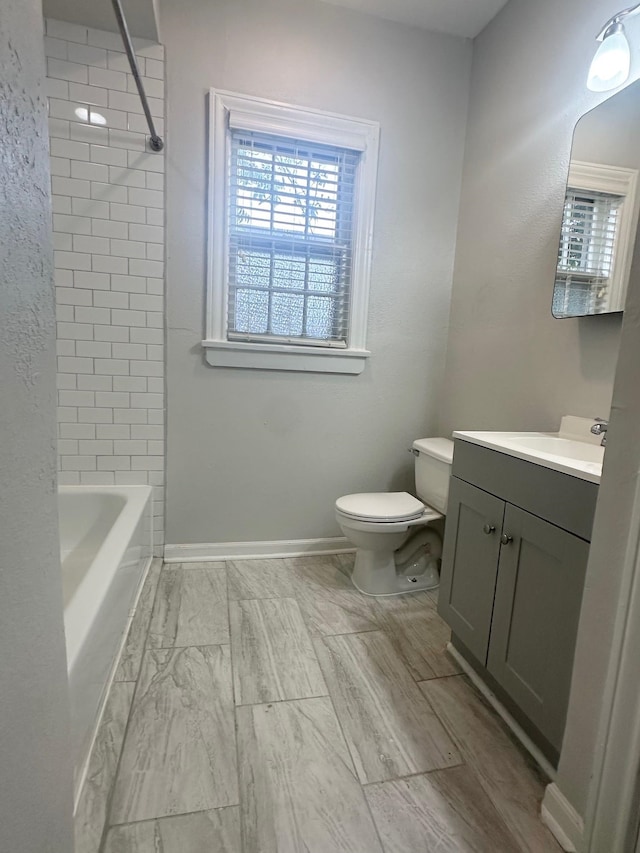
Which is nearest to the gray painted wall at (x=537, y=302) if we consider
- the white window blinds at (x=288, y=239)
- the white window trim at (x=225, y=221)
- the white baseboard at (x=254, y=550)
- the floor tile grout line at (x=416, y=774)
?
the floor tile grout line at (x=416, y=774)

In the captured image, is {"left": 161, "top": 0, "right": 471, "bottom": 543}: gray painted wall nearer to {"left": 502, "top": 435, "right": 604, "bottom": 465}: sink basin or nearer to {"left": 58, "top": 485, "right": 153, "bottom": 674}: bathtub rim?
{"left": 58, "top": 485, "right": 153, "bottom": 674}: bathtub rim

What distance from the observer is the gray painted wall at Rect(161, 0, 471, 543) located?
1974 millimetres

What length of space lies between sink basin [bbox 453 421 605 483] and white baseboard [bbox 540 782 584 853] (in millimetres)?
770

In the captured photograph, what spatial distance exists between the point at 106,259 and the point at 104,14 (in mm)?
963

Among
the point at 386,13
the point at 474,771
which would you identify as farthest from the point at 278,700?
the point at 386,13

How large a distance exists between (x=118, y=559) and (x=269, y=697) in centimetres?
67

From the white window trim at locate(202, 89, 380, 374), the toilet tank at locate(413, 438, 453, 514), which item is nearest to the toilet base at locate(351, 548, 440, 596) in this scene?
the toilet tank at locate(413, 438, 453, 514)

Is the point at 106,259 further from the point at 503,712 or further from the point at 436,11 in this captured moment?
the point at 503,712

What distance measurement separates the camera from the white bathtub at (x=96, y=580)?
3.42 ft

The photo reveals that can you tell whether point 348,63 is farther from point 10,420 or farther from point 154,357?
point 10,420

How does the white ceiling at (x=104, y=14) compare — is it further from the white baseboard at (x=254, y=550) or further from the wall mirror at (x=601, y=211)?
the white baseboard at (x=254, y=550)

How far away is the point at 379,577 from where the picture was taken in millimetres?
2035

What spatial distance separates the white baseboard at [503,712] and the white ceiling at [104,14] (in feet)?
9.12

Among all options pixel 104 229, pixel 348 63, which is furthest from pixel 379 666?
pixel 348 63
